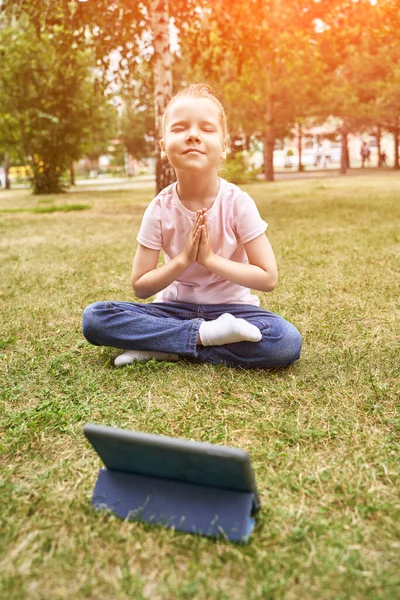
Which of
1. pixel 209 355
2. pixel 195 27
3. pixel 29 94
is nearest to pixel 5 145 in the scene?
pixel 29 94

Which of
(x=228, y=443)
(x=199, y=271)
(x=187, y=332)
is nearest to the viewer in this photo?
(x=228, y=443)

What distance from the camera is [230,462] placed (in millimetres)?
1367

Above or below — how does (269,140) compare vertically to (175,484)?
above

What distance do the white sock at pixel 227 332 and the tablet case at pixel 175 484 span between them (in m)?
0.99

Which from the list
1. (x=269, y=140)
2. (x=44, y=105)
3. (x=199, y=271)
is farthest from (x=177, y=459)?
(x=269, y=140)

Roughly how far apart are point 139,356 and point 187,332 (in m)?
0.27

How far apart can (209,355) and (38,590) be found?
4.77 ft

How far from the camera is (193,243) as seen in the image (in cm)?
239

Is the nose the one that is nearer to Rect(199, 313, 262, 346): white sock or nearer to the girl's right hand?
the girl's right hand

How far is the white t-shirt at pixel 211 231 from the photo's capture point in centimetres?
261

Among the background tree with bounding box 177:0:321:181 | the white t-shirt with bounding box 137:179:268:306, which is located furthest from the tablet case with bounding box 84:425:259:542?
the background tree with bounding box 177:0:321:181

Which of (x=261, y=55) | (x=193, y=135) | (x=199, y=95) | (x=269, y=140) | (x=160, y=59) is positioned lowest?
(x=193, y=135)

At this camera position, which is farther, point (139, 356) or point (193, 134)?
point (139, 356)

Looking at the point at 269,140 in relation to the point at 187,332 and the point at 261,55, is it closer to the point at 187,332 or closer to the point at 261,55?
the point at 261,55
